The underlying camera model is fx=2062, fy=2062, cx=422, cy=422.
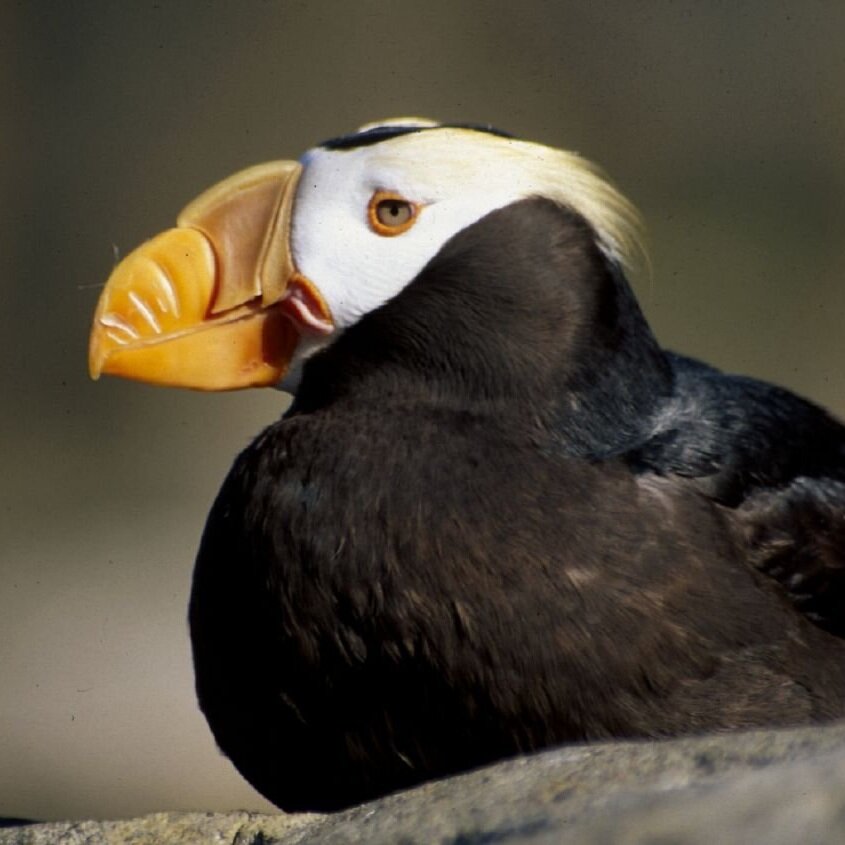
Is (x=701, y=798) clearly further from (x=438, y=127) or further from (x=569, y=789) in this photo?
(x=438, y=127)

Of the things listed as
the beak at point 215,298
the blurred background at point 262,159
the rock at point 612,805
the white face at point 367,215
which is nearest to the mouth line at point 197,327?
the beak at point 215,298

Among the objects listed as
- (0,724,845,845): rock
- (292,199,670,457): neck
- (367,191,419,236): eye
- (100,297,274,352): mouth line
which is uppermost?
(367,191,419,236): eye

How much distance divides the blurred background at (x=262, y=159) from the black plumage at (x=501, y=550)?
3418mm

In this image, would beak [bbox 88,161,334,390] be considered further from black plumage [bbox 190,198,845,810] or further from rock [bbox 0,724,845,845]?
rock [bbox 0,724,845,845]

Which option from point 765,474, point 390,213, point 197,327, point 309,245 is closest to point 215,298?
point 197,327

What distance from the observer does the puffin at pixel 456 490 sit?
9.27 ft

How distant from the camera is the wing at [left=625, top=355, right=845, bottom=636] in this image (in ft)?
9.91

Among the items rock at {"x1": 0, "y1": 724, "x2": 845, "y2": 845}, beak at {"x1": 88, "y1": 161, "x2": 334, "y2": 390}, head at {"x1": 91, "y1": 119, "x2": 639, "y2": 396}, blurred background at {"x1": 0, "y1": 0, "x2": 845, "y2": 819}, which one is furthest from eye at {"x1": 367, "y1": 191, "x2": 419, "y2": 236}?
blurred background at {"x1": 0, "y1": 0, "x2": 845, "y2": 819}

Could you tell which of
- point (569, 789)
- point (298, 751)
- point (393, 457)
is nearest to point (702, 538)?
point (393, 457)

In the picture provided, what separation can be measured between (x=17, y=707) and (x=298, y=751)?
146 inches

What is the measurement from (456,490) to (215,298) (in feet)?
1.61

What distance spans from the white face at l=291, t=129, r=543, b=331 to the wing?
1.40 feet

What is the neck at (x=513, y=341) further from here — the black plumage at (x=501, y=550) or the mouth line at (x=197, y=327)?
the mouth line at (x=197, y=327)

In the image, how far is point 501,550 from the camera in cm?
284
